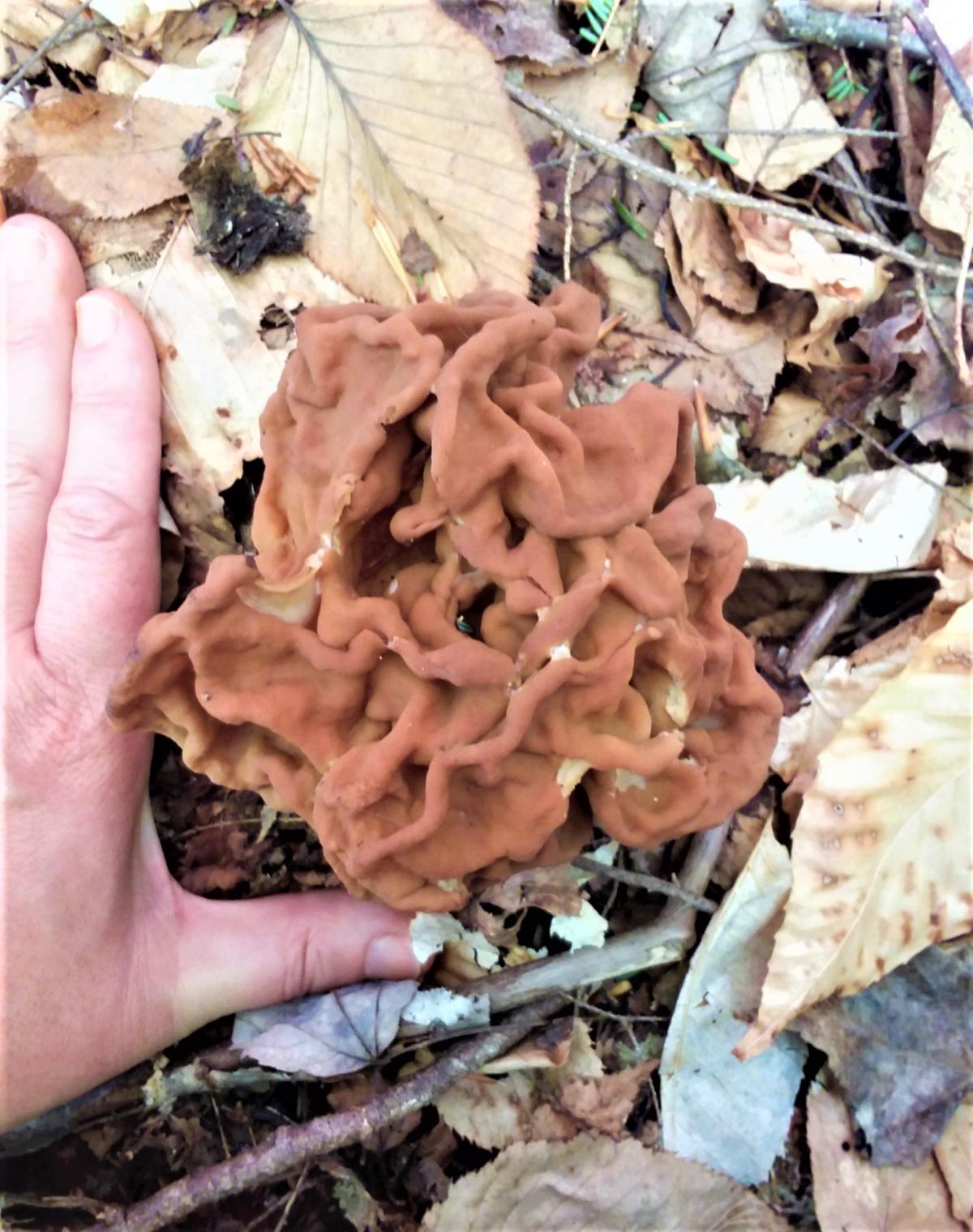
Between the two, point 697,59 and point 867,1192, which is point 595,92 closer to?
point 697,59

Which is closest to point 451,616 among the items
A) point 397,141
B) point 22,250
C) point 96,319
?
point 96,319

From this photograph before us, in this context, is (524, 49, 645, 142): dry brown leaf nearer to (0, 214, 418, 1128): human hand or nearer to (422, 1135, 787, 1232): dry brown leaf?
(0, 214, 418, 1128): human hand

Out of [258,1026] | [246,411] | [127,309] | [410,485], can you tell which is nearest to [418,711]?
[410,485]

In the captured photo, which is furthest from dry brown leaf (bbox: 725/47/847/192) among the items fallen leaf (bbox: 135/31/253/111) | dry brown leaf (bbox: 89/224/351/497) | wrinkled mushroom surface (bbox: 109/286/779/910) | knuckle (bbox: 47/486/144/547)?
knuckle (bbox: 47/486/144/547)

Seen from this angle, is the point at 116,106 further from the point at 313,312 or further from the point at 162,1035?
the point at 162,1035

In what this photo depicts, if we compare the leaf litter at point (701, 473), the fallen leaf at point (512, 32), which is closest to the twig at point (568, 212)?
the leaf litter at point (701, 473)
